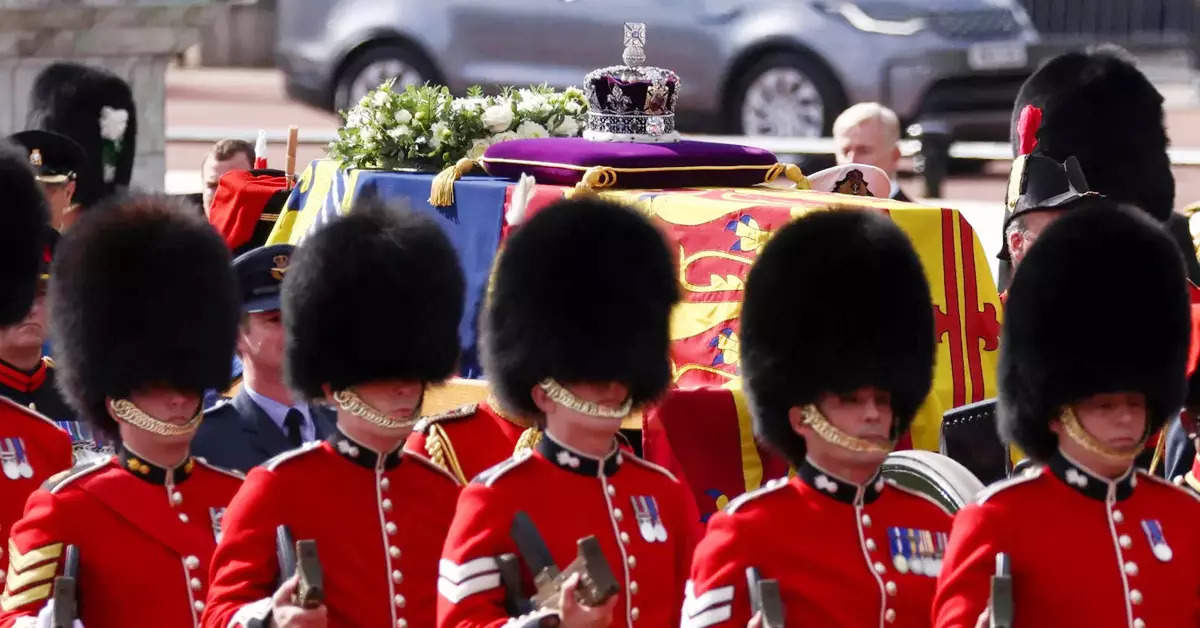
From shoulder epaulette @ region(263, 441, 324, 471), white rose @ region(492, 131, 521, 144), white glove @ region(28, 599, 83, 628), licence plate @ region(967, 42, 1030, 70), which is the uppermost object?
licence plate @ region(967, 42, 1030, 70)

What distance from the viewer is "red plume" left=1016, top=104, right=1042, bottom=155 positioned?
21.9 ft

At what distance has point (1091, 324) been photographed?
14.6 feet

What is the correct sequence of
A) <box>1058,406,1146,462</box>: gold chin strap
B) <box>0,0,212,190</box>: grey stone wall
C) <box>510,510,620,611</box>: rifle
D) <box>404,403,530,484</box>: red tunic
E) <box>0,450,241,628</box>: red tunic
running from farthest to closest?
1. <box>0,0,212,190</box>: grey stone wall
2. <box>404,403,530,484</box>: red tunic
3. <box>0,450,241,628</box>: red tunic
4. <box>1058,406,1146,462</box>: gold chin strap
5. <box>510,510,620,611</box>: rifle

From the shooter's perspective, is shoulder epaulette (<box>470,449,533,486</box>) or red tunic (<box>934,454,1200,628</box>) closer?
red tunic (<box>934,454,1200,628</box>)

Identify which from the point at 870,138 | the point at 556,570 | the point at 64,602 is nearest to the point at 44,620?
the point at 64,602

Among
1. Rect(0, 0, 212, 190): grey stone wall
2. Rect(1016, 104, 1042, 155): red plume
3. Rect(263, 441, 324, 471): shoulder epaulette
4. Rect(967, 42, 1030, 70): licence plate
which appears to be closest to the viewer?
Rect(263, 441, 324, 471): shoulder epaulette

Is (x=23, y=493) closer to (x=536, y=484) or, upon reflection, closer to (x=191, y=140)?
(x=536, y=484)

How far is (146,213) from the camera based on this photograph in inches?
199

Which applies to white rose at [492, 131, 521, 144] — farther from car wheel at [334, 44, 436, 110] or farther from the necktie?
car wheel at [334, 44, 436, 110]

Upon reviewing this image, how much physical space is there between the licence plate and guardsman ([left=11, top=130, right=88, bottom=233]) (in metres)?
6.75

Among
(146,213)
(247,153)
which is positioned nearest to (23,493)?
(146,213)

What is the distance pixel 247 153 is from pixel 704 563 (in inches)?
186

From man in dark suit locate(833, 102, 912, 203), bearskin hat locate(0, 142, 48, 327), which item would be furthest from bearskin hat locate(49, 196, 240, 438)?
man in dark suit locate(833, 102, 912, 203)

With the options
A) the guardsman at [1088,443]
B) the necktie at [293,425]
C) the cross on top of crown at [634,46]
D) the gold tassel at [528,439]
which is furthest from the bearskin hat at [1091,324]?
the cross on top of crown at [634,46]
